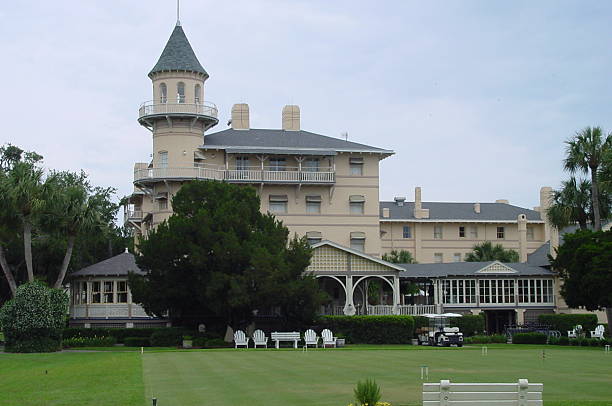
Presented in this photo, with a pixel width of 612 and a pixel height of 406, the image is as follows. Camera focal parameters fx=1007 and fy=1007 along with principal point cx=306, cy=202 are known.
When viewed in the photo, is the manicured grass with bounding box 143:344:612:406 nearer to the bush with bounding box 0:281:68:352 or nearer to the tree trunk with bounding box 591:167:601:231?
the bush with bounding box 0:281:68:352

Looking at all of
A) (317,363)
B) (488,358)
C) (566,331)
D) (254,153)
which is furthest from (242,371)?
(254,153)

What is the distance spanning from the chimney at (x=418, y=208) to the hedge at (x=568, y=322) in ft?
123

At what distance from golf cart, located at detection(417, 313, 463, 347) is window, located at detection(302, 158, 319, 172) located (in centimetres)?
1994

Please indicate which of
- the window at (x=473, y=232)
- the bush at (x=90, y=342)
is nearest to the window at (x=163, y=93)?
the bush at (x=90, y=342)

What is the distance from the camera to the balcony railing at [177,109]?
232 ft

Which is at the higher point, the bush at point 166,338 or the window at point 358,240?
the window at point 358,240

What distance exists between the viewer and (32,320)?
48094mm

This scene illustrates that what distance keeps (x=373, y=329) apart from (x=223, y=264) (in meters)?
10.7

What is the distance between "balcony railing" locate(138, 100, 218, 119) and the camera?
232 ft

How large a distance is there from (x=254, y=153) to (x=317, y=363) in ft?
127

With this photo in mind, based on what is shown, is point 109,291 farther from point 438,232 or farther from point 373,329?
point 438,232

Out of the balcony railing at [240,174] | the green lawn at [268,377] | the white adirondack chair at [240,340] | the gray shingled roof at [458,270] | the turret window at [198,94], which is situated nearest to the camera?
the green lawn at [268,377]

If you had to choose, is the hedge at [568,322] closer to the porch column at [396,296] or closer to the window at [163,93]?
the porch column at [396,296]

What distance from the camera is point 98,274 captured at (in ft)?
200
